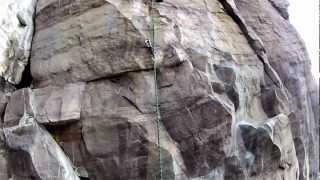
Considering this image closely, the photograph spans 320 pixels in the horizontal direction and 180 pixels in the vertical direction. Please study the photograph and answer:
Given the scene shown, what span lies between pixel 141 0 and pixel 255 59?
7.16ft

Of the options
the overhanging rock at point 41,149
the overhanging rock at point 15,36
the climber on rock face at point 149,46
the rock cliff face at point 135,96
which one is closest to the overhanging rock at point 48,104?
the rock cliff face at point 135,96

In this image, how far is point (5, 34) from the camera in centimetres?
820

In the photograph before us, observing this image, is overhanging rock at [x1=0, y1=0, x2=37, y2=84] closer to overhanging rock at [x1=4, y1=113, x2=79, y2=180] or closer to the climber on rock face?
overhanging rock at [x1=4, y1=113, x2=79, y2=180]

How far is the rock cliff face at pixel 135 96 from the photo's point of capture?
22.8ft

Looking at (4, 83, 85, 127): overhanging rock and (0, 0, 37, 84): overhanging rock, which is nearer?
(4, 83, 85, 127): overhanging rock

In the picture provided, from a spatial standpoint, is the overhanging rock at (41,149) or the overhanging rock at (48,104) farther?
the overhanging rock at (48,104)

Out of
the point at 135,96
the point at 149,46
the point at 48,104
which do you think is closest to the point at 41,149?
the point at 48,104

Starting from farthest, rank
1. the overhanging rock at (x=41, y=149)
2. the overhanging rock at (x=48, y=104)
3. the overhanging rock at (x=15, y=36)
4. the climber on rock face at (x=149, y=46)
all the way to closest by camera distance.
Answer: the overhanging rock at (x=15, y=36)
the overhanging rock at (x=48, y=104)
the climber on rock face at (x=149, y=46)
the overhanging rock at (x=41, y=149)

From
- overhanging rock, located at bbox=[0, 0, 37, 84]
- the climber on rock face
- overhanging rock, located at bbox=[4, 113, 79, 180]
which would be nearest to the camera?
overhanging rock, located at bbox=[4, 113, 79, 180]

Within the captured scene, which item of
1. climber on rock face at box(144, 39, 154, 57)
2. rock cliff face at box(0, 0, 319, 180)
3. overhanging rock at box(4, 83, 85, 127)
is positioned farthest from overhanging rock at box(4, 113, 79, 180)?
climber on rock face at box(144, 39, 154, 57)

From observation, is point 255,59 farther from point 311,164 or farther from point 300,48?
point 311,164

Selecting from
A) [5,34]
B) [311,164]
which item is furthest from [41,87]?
[311,164]

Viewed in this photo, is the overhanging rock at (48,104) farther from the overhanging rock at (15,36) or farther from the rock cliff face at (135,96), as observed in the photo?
the overhanging rock at (15,36)

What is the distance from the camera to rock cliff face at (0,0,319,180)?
6.96 meters
